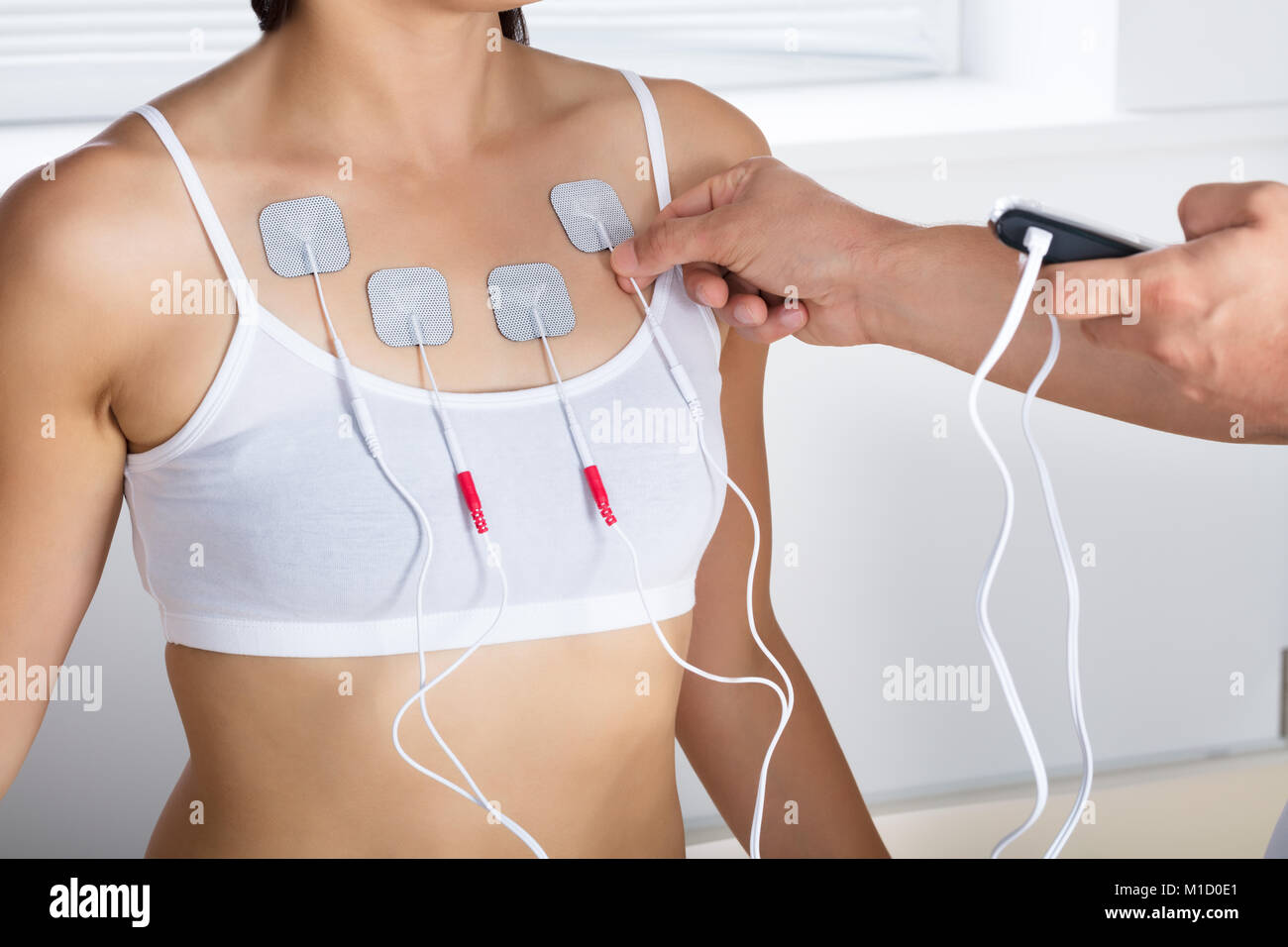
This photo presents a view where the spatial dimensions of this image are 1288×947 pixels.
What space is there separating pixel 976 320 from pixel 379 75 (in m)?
0.48

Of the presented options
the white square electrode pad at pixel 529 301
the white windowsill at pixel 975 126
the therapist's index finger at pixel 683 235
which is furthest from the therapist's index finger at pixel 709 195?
the white windowsill at pixel 975 126

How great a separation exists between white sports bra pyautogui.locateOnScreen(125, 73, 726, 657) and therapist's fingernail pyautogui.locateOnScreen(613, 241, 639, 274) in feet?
0.29

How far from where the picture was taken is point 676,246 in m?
0.88

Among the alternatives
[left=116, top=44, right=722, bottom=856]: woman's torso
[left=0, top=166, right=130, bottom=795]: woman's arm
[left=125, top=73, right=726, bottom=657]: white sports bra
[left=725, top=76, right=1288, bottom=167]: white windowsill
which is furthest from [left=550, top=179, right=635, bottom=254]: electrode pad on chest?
[left=725, top=76, right=1288, bottom=167]: white windowsill

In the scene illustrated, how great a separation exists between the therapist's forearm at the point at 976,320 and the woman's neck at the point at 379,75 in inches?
12.9

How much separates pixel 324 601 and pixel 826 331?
449 mm

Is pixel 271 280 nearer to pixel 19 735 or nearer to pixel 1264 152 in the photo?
pixel 19 735

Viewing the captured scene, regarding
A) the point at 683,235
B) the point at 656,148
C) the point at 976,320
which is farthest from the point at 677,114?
the point at 976,320

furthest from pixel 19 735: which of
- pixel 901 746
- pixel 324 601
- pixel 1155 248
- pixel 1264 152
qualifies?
pixel 1264 152

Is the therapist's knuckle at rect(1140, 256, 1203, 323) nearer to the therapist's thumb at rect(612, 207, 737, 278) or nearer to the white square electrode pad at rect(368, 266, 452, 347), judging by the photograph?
the therapist's thumb at rect(612, 207, 737, 278)

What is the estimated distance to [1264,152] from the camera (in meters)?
1.57

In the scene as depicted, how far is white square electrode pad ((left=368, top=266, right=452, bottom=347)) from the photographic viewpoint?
832 millimetres
